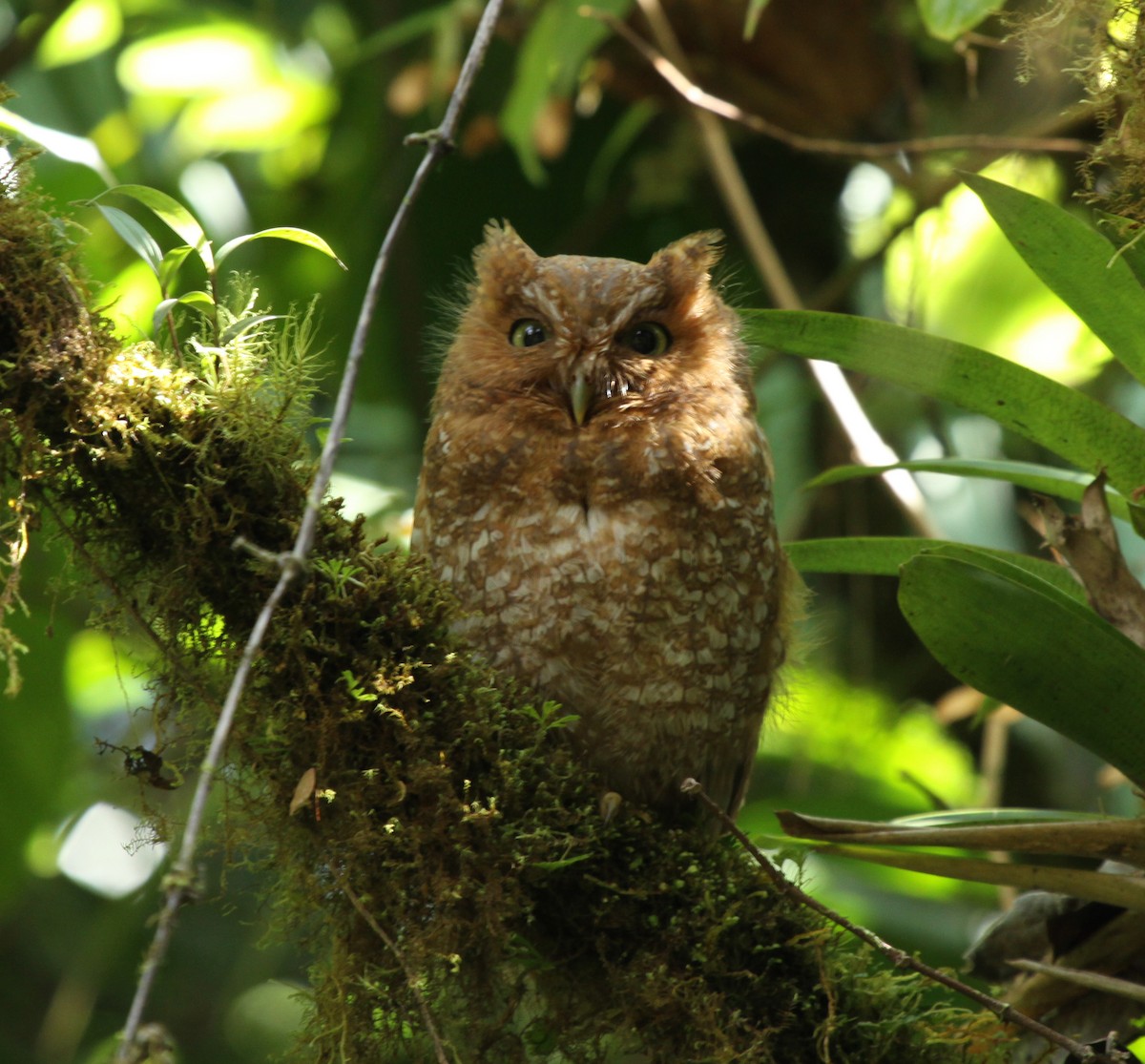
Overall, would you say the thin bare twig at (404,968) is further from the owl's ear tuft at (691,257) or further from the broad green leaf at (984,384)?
the owl's ear tuft at (691,257)

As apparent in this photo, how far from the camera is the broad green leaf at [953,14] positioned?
→ 1.88 m

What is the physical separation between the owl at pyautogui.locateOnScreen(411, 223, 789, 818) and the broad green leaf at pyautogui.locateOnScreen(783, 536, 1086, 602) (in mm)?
72

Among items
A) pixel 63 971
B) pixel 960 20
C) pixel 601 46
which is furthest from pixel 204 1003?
pixel 960 20

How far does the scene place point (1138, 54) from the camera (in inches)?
56.2

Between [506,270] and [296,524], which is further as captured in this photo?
[506,270]

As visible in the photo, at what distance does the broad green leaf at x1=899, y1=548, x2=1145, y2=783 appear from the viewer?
1484mm

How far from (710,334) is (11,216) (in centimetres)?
108

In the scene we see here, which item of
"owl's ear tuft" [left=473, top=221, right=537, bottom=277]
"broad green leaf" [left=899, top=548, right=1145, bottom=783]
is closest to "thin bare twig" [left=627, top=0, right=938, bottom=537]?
"owl's ear tuft" [left=473, top=221, right=537, bottom=277]

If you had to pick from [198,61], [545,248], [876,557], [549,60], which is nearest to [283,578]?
[876,557]

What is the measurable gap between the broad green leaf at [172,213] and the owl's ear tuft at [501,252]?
0.67 metres

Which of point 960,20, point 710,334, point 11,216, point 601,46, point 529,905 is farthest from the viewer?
point 601,46

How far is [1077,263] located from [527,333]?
2.78ft

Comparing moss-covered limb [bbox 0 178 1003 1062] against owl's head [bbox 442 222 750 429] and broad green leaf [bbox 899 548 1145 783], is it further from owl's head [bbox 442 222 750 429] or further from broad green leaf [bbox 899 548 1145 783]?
owl's head [bbox 442 222 750 429]

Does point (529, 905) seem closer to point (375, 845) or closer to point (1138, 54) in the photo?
point (375, 845)
